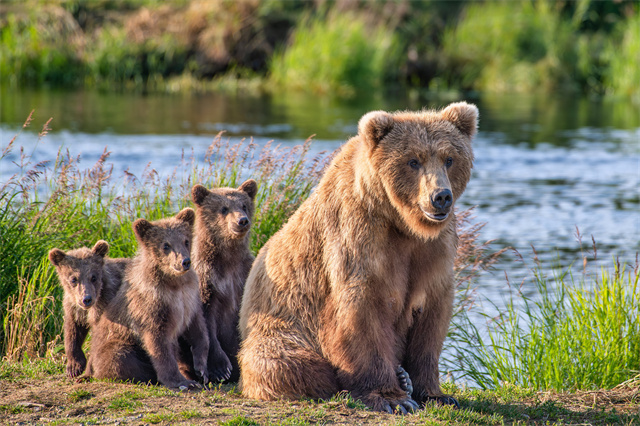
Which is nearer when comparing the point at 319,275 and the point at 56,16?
the point at 319,275

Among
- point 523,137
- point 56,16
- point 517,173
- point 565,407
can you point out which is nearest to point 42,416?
point 565,407

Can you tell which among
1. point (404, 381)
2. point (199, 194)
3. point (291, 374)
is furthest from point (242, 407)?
point (199, 194)

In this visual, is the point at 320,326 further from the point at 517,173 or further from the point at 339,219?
the point at 517,173

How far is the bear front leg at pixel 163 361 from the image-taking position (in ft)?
21.1

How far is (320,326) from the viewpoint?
6.25 metres

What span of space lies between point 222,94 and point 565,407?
95.9 feet

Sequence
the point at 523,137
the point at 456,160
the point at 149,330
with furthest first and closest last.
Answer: the point at 523,137 < the point at 149,330 < the point at 456,160

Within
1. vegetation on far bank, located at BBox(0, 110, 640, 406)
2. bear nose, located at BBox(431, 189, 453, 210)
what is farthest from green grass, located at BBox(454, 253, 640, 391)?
bear nose, located at BBox(431, 189, 453, 210)

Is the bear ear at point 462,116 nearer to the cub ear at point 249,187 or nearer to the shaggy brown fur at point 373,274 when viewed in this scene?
the shaggy brown fur at point 373,274

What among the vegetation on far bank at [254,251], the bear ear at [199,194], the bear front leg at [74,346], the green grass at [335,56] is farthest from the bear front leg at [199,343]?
the green grass at [335,56]

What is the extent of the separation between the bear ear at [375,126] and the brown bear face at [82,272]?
242 centimetres

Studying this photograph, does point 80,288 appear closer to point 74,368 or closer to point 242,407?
point 74,368

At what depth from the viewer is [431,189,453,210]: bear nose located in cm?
562

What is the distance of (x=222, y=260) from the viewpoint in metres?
7.19
